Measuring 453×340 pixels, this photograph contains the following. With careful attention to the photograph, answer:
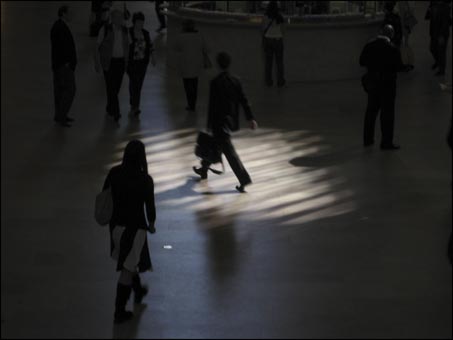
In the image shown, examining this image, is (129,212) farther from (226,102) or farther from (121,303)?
(226,102)

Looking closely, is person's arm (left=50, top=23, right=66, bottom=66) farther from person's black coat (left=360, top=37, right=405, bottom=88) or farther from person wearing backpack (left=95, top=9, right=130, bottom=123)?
person's black coat (left=360, top=37, right=405, bottom=88)

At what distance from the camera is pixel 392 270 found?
9.40 metres

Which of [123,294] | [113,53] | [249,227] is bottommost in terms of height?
[249,227]

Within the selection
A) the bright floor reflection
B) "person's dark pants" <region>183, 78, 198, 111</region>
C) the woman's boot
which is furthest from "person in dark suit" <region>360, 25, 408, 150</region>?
the woman's boot

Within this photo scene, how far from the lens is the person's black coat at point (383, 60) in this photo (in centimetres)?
1332

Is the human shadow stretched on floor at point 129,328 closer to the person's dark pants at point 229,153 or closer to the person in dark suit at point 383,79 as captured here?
the person's dark pants at point 229,153

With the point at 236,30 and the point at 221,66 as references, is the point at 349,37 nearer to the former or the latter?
the point at 236,30

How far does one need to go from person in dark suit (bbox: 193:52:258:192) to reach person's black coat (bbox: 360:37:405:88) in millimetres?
2509

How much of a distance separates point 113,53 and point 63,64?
2.62 ft

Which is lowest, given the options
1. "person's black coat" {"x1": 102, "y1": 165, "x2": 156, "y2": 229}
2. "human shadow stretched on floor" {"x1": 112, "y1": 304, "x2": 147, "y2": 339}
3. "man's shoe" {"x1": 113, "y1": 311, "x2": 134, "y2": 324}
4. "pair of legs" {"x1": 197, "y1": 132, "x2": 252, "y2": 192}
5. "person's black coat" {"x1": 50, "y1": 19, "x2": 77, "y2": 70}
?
"human shadow stretched on floor" {"x1": 112, "y1": 304, "x2": 147, "y2": 339}

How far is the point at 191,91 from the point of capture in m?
16.2

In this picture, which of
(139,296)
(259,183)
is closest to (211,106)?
(259,183)

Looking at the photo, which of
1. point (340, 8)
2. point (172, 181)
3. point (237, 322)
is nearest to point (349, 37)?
point (340, 8)

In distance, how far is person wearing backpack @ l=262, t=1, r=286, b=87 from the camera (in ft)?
58.4
